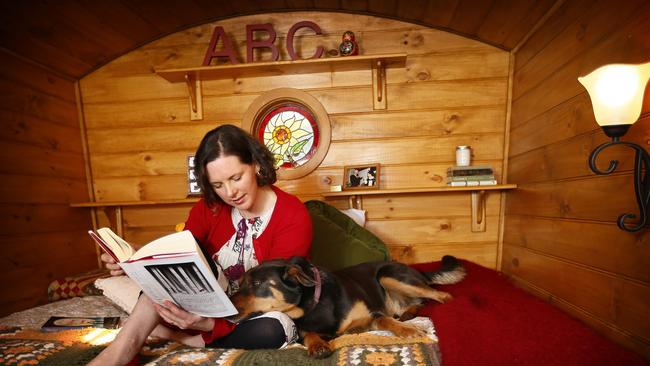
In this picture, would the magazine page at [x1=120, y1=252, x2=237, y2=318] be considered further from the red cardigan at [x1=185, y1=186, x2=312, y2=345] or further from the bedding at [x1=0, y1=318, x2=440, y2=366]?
the red cardigan at [x1=185, y1=186, x2=312, y2=345]

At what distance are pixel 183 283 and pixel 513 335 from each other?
1.26 meters

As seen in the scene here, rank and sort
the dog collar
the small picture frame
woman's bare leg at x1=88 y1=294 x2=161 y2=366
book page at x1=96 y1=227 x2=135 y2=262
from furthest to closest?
the small picture frame
the dog collar
book page at x1=96 y1=227 x2=135 y2=262
woman's bare leg at x1=88 y1=294 x2=161 y2=366

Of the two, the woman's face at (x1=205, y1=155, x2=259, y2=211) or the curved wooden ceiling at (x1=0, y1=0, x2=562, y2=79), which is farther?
the curved wooden ceiling at (x1=0, y1=0, x2=562, y2=79)

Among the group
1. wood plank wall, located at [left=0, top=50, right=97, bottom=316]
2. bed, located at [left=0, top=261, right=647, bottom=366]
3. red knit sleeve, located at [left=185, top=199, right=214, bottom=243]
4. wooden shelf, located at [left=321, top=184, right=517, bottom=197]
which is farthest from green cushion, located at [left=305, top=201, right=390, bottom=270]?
wood plank wall, located at [left=0, top=50, right=97, bottom=316]

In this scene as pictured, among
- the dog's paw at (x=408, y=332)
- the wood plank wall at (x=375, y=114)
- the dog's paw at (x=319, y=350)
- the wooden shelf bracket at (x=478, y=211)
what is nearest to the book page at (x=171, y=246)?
the dog's paw at (x=319, y=350)

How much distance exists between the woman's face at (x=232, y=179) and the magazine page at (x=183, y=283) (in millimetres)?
474

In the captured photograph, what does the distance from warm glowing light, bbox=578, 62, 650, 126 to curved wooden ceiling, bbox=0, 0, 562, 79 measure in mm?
1000

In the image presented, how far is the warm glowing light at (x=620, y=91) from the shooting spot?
1.07m

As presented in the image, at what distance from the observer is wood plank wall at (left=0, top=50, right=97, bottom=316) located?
7.00 feet

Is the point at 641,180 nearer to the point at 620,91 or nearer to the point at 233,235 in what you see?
the point at 620,91

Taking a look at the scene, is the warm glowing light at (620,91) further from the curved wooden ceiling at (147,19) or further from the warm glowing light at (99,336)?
the warm glowing light at (99,336)

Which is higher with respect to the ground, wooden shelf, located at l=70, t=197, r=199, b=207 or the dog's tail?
wooden shelf, located at l=70, t=197, r=199, b=207

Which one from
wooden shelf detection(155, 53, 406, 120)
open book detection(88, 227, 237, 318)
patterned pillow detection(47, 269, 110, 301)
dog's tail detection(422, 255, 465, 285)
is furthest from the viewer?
wooden shelf detection(155, 53, 406, 120)

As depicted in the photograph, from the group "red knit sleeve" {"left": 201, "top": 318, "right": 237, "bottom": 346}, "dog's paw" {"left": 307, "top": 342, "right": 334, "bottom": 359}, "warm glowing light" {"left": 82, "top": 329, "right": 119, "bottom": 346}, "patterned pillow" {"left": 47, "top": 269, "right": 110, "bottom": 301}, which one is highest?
"red knit sleeve" {"left": 201, "top": 318, "right": 237, "bottom": 346}
